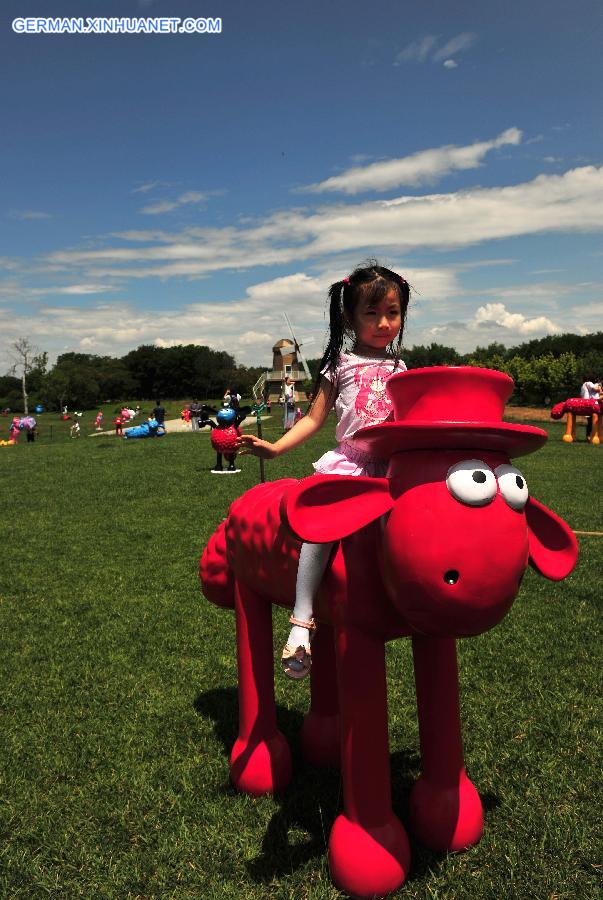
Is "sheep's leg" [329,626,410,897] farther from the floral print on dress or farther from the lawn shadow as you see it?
the floral print on dress

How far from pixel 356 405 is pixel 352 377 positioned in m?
0.12

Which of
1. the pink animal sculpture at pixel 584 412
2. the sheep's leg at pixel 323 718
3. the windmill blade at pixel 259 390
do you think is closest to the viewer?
the sheep's leg at pixel 323 718

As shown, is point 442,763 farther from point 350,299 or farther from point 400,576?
point 350,299

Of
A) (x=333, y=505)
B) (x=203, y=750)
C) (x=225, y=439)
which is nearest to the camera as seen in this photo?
(x=333, y=505)

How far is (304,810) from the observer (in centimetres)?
271

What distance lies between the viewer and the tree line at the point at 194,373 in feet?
137

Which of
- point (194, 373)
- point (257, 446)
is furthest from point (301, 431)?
point (194, 373)

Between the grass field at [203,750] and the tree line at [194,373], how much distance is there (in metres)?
19.8

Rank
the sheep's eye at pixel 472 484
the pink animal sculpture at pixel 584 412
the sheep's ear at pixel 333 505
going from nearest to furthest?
the sheep's eye at pixel 472 484, the sheep's ear at pixel 333 505, the pink animal sculpture at pixel 584 412

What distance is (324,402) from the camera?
260cm

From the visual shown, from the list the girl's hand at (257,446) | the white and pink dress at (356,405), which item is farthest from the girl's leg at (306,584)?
the girl's hand at (257,446)

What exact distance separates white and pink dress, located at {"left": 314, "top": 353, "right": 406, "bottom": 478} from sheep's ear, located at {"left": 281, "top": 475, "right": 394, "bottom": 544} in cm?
29

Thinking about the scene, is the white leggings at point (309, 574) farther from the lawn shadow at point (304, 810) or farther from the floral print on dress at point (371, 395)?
the lawn shadow at point (304, 810)

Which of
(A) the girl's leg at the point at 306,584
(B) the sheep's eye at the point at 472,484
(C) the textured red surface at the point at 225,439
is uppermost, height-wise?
(B) the sheep's eye at the point at 472,484
